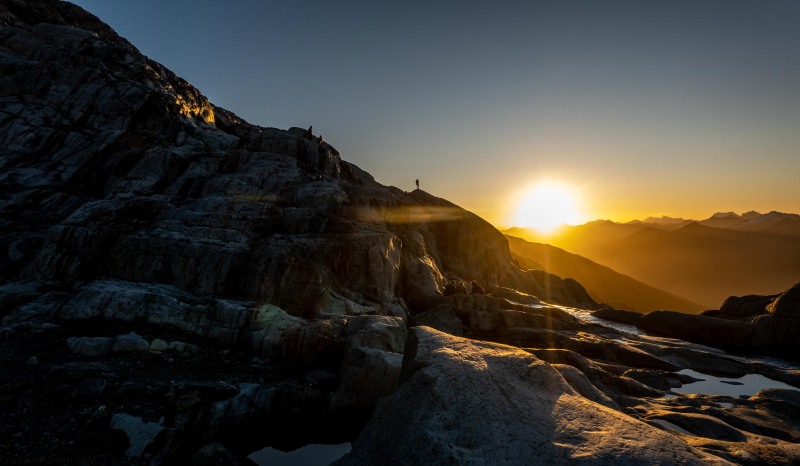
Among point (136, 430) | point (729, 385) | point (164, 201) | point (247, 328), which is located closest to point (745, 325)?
point (729, 385)

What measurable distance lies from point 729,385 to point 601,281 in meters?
157

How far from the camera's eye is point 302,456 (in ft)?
56.3

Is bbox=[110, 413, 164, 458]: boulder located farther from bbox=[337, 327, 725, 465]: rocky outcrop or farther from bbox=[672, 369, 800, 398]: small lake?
bbox=[672, 369, 800, 398]: small lake

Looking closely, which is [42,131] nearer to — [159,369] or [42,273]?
[42,273]

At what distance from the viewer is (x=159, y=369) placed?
21422 mm

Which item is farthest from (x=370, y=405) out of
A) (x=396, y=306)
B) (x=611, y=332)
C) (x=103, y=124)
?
(x=103, y=124)

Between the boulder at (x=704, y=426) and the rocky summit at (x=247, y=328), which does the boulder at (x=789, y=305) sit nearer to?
the rocky summit at (x=247, y=328)

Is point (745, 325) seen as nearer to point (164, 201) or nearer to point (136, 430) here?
point (136, 430)

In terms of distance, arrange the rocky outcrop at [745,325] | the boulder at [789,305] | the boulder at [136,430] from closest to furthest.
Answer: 1. the boulder at [136,430]
2. the boulder at [789,305]
3. the rocky outcrop at [745,325]

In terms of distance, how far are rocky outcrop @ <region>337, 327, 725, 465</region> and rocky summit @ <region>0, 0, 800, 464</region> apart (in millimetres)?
74

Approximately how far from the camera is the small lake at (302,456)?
54.4 ft

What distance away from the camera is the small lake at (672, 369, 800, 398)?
24234mm

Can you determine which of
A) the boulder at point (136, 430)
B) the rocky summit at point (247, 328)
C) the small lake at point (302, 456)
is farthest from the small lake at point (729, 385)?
the boulder at point (136, 430)

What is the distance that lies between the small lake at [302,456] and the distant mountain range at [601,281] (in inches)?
5306
